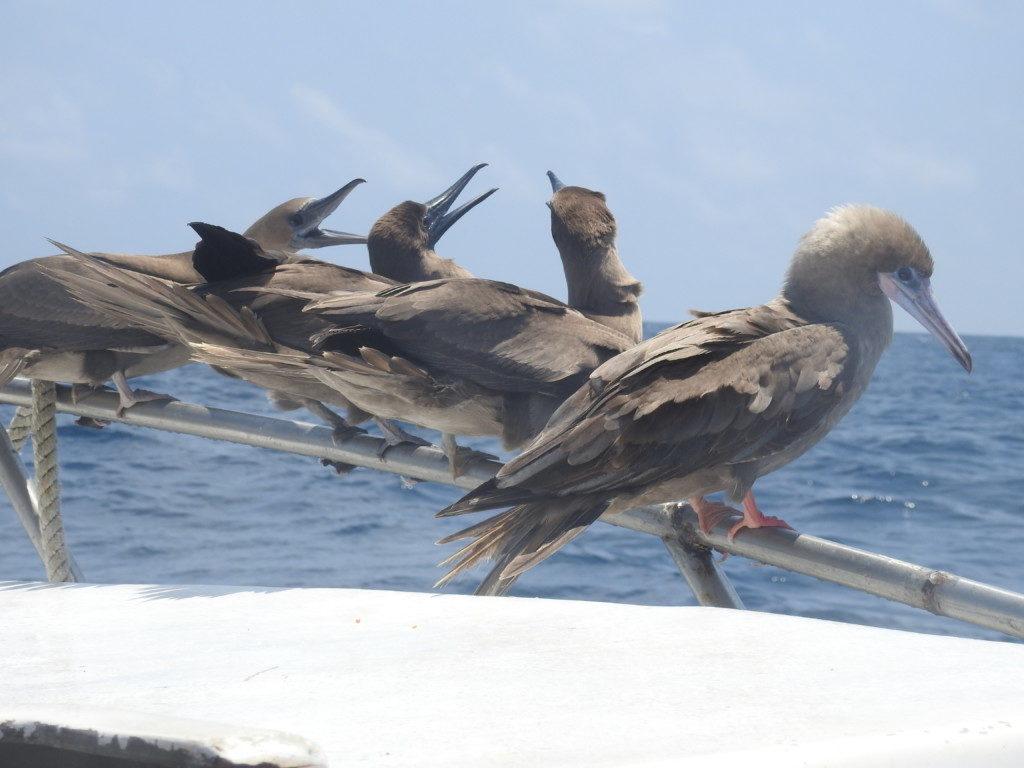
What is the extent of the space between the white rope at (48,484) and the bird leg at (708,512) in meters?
1.55

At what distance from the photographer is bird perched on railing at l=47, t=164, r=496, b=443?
335 cm

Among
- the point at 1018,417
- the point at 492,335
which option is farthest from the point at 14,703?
the point at 1018,417

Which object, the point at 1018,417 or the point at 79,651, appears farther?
the point at 1018,417

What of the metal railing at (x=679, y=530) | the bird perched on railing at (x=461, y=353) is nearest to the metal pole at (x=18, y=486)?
the metal railing at (x=679, y=530)

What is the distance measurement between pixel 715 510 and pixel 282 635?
4.56 feet

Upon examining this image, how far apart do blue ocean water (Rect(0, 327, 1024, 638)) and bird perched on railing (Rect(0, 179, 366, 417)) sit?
3.13ft

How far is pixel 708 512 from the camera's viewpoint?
8.63ft

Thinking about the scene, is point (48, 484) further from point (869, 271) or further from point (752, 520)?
point (869, 271)

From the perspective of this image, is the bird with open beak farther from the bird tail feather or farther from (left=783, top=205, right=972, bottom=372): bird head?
the bird tail feather

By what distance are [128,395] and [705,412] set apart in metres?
1.99

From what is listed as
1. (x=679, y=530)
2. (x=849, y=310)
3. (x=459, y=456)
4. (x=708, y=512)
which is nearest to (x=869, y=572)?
(x=679, y=530)

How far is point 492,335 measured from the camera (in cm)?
329

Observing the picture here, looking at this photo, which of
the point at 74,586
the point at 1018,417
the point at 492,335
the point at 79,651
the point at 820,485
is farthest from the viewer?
the point at 1018,417

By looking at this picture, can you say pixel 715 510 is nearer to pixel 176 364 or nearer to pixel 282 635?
pixel 282 635
